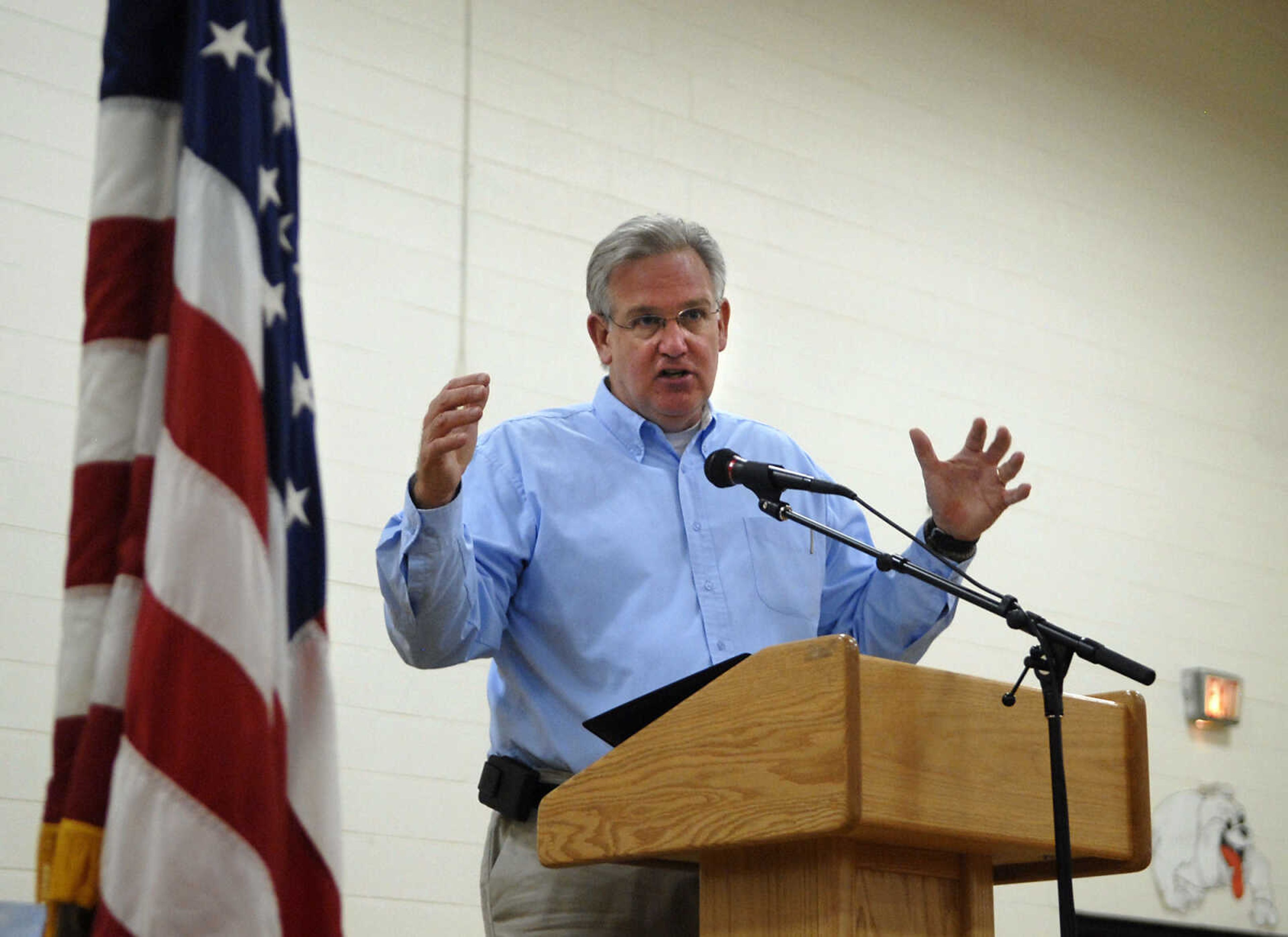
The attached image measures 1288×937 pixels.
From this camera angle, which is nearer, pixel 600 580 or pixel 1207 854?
pixel 600 580

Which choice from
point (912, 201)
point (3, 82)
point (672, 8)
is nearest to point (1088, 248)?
point (912, 201)

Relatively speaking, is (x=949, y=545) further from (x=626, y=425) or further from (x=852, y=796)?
(x=852, y=796)

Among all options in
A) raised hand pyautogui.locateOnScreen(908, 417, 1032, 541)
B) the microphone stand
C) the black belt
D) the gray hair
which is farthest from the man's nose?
the black belt

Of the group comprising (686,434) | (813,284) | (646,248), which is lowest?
(686,434)

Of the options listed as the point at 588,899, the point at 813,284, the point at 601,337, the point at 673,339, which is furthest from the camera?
the point at 813,284

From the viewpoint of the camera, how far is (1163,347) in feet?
19.1

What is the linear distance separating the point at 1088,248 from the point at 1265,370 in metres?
1.05

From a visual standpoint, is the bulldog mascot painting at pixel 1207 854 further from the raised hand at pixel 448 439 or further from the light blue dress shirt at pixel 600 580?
the raised hand at pixel 448 439

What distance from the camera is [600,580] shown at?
8.04ft

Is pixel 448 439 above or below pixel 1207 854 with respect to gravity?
above

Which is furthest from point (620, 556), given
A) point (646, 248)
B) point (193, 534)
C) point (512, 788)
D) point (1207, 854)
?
point (1207, 854)

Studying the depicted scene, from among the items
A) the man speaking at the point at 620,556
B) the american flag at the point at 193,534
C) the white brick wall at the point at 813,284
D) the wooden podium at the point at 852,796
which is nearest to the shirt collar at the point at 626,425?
the man speaking at the point at 620,556

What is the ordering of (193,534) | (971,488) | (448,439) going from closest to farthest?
(193,534), (448,439), (971,488)

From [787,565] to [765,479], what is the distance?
53 centimetres
